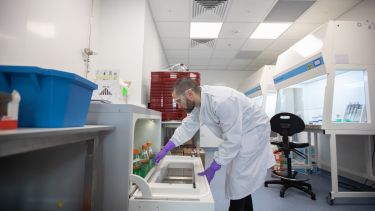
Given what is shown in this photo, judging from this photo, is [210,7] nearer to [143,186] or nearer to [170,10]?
[170,10]

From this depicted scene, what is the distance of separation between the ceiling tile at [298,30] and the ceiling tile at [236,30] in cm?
65

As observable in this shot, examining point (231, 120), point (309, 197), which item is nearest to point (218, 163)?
point (231, 120)

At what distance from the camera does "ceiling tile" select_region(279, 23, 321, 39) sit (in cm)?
325

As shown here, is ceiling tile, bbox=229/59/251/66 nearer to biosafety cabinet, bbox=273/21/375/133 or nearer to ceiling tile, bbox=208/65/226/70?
ceiling tile, bbox=208/65/226/70

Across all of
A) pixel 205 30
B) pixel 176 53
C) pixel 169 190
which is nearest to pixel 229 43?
pixel 205 30

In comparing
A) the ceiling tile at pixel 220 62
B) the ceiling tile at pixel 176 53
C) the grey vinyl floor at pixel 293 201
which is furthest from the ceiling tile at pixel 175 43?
the grey vinyl floor at pixel 293 201

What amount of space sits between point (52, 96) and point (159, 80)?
1.74 m

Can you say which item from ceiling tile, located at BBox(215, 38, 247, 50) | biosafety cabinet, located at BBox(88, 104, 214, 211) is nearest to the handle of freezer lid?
biosafety cabinet, located at BBox(88, 104, 214, 211)

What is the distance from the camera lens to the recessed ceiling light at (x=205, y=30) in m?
3.22

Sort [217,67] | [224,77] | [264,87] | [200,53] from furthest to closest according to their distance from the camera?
[224,77], [217,67], [200,53], [264,87]

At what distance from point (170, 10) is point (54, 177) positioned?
100 inches

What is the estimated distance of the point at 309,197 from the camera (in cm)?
223

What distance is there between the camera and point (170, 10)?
9.12 ft

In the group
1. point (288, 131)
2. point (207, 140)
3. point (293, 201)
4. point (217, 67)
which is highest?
point (217, 67)
